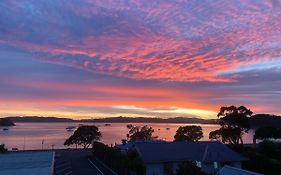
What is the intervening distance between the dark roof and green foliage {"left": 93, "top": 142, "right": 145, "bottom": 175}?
1244 millimetres

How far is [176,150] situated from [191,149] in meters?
2.15

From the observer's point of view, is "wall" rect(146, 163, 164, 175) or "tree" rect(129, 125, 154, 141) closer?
"wall" rect(146, 163, 164, 175)

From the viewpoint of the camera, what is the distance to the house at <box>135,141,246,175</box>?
135 ft

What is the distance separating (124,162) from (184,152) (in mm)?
8948

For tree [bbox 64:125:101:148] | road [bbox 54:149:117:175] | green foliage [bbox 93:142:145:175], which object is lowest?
road [bbox 54:149:117:175]

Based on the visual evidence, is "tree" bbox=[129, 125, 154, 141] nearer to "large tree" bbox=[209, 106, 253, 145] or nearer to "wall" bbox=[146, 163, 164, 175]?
"large tree" bbox=[209, 106, 253, 145]

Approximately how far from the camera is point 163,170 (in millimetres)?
41531

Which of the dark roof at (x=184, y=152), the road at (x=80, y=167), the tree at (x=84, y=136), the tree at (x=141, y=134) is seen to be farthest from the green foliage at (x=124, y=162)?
the tree at (x=141, y=134)

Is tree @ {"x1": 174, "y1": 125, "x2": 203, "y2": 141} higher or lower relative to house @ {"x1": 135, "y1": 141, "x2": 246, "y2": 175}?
higher

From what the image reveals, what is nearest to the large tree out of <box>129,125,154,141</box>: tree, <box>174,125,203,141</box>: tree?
<box>174,125,203,141</box>: tree

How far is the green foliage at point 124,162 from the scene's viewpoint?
126 feet

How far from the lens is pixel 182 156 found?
42.8m

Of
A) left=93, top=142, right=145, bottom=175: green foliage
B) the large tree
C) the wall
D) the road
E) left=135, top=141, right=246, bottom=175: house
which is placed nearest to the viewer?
left=93, top=142, right=145, bottom=175: green foliage

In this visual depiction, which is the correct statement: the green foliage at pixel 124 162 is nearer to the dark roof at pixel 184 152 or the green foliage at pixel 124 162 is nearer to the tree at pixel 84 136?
the dark roof at pixel 184 152
